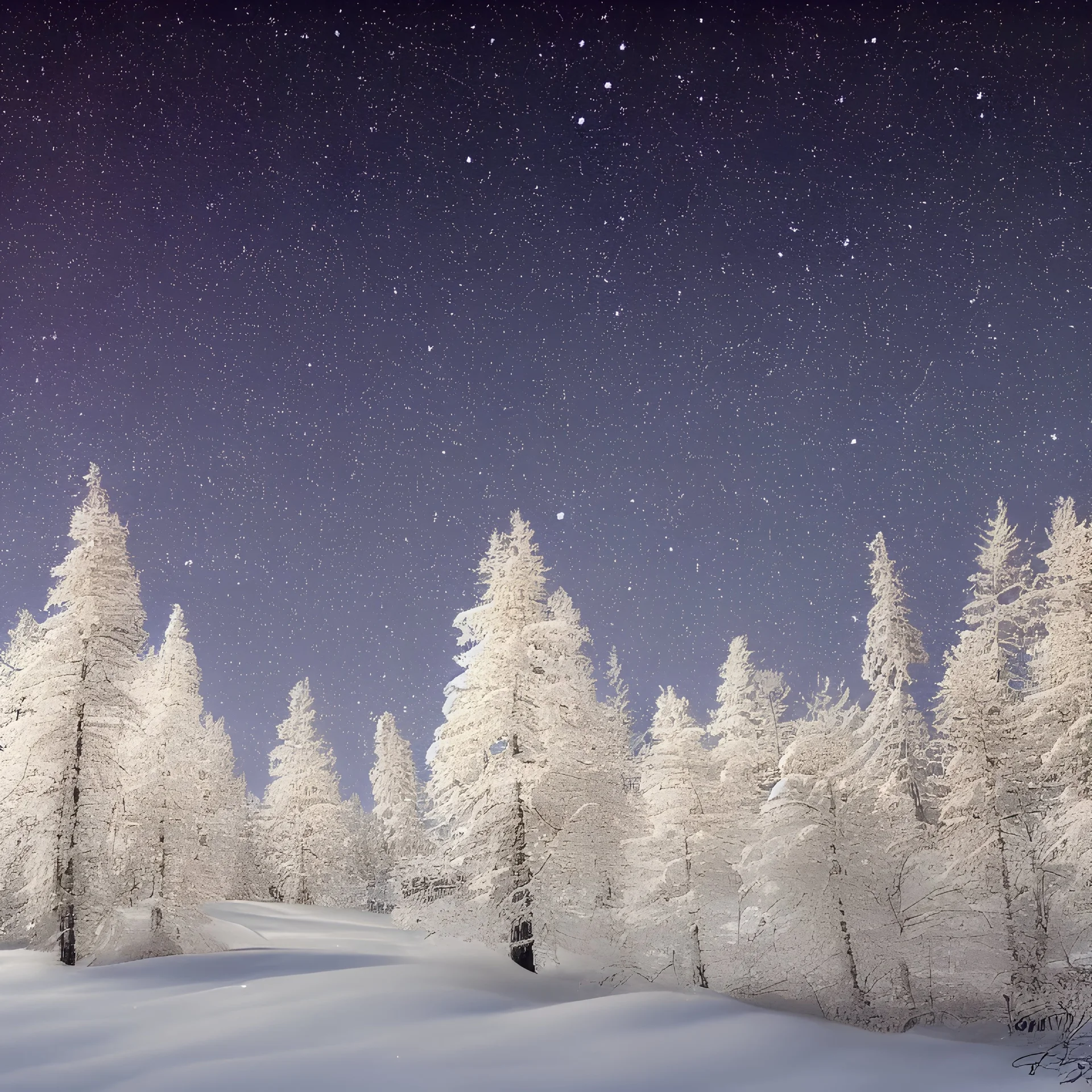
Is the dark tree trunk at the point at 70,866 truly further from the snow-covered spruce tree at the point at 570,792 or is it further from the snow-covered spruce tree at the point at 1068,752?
the snow-covered spruce tree at the point at 1068,752

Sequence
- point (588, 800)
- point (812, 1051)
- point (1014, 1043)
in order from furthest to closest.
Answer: point (588, 800) → point (1014, 1043) → point (812, 1051)

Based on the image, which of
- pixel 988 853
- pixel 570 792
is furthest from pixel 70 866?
pixel 988 853

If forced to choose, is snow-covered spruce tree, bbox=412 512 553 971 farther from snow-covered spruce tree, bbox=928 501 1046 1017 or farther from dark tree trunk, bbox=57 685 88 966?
snow-covered spruce tree, bbox=928 501 1046 1017

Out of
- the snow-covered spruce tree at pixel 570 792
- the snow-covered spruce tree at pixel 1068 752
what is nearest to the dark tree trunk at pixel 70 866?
the snow-covered spruce tree at pixel 570 792

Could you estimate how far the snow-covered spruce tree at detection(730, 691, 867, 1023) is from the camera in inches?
832

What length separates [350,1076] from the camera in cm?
911

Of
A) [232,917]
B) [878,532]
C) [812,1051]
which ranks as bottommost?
[232,917]

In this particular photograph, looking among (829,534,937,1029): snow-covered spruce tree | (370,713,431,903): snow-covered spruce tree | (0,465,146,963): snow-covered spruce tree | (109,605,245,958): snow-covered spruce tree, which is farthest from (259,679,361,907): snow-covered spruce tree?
(829,534,937,1029): snow-covered spruce tree

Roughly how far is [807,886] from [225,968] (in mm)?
15247

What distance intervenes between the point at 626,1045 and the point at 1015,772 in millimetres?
17513

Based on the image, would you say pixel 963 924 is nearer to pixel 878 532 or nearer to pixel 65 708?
pixel 878 532

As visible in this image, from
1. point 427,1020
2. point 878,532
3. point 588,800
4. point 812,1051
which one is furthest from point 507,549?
point 878,532

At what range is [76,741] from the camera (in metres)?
21.5

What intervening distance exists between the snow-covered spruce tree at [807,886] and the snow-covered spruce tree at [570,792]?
14.1 feet
